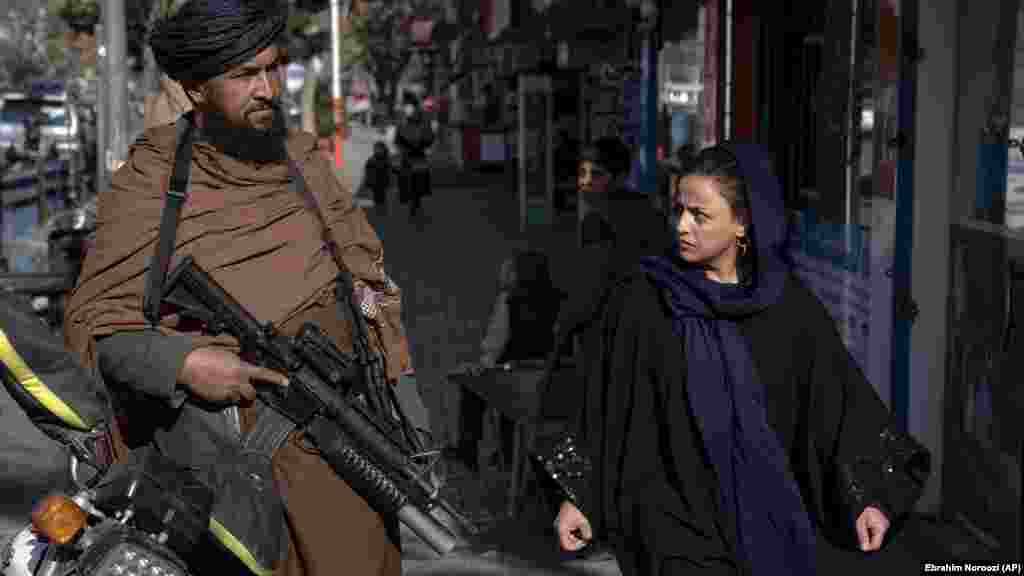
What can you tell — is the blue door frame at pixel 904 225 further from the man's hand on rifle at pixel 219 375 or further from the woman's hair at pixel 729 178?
the man's hand on rifle at pixel 219 375

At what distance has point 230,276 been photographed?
3598 millimetres

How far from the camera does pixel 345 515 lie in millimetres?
3691

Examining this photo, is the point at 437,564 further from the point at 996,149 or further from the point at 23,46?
the point at 23,46

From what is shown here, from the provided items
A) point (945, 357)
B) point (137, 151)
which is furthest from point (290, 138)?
point (945, 357)

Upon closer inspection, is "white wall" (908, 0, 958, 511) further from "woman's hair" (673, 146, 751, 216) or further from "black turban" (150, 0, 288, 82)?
"black turban" (150, 0, 288, 82)

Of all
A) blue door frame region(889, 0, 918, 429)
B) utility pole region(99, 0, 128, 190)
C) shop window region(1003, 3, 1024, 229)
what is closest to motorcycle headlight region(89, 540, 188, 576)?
shop window region(1003, 3, 1024, 229)

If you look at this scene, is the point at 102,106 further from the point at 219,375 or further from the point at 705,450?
the point at 705,450

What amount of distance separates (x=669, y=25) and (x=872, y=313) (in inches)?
252

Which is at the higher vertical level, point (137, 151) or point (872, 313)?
point (137, 151)

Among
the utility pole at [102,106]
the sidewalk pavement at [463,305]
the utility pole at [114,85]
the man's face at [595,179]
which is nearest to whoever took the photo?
the sidewalk pavement at [463,305]

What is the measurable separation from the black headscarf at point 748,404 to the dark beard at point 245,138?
927 millimetres

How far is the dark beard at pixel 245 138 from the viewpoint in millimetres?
3656

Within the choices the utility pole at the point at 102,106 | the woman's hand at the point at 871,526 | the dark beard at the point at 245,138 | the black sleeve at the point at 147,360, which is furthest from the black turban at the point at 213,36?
the utility pole at the point at 102,106

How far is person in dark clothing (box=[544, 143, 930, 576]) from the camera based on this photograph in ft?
11.8
